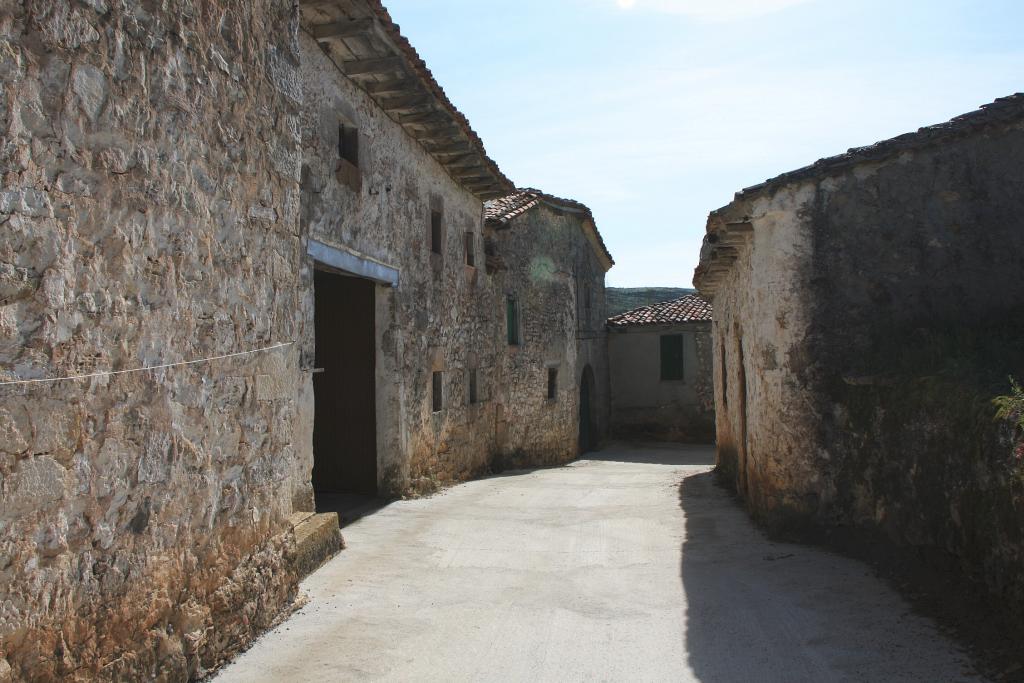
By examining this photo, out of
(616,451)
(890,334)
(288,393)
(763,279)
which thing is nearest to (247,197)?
(288,393)

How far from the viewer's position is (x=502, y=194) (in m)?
12.7

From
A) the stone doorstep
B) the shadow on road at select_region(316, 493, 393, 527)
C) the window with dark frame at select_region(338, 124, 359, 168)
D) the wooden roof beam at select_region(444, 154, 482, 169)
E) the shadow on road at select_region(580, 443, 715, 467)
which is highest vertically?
the wooden roof beam at select_region(444, 154, 482, 169)

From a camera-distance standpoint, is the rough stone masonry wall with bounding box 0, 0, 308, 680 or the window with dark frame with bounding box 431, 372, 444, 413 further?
the window with dark frame with bounding box 431, 372, 444, 413

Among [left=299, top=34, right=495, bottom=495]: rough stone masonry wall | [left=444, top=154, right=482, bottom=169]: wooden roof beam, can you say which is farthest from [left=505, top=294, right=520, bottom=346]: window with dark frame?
[left=444, top=154, right=482, bottom=169]: wooden roof beam

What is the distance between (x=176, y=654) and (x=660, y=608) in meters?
2.96

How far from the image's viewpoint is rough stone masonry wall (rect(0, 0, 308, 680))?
8.57 ft

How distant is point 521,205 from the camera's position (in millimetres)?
15188

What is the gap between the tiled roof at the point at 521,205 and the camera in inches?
535

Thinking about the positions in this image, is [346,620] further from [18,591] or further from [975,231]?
[975,231]

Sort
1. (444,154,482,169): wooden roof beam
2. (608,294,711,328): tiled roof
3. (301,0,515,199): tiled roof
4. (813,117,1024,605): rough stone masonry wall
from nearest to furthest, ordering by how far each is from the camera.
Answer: (813,117,1024,605): rough stone masonry wall < (301,0,515,199): tiled roof < (444,154,482,169): wooden roof beam < (608,294,711,328): tiled roof

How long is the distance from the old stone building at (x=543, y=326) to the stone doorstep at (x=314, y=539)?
709 centimetres

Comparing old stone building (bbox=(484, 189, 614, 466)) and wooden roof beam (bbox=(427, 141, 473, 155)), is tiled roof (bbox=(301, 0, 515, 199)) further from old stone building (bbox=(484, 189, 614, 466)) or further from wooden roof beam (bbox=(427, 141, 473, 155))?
old stone building (bbox=(484, 189, 614, 466))

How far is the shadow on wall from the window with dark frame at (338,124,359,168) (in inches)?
194

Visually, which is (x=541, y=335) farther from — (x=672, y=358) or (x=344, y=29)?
(x=344, y=29)
